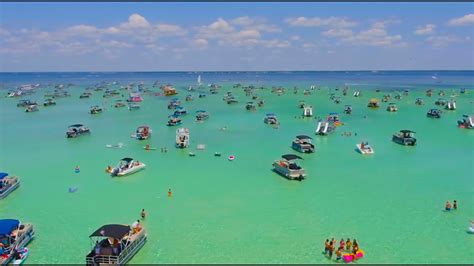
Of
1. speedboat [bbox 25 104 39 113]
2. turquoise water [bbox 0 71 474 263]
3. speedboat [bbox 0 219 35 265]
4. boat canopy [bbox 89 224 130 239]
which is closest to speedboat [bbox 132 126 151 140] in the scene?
turquoise water [bbox 0 71 474 263]

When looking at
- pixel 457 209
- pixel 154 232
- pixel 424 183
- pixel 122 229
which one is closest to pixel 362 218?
pixel 457 209

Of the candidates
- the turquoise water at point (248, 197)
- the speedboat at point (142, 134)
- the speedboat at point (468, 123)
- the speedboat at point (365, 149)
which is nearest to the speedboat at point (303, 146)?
the turquoise water at point (248, 197)

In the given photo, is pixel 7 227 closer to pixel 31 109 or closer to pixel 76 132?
pixel 76 132

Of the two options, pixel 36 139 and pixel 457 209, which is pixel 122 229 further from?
pixel 36 139

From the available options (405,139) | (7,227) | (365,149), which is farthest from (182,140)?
(405,139)

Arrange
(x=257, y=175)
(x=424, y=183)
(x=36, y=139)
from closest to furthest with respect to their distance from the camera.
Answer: (x=424, y=183) → (x=257, y=175) → (x=36, y=139)

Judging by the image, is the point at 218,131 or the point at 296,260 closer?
the point at 296,260

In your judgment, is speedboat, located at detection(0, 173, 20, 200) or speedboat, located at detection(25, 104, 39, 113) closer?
speedboat, located at detection(0, 173, 20, 200)

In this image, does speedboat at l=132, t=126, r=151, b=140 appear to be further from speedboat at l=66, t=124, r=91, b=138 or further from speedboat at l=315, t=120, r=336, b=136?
speedboat at l=315, t=120, r=336, b=136

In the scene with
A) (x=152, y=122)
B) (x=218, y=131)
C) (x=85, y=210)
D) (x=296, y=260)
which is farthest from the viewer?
(x=152, y=122)
